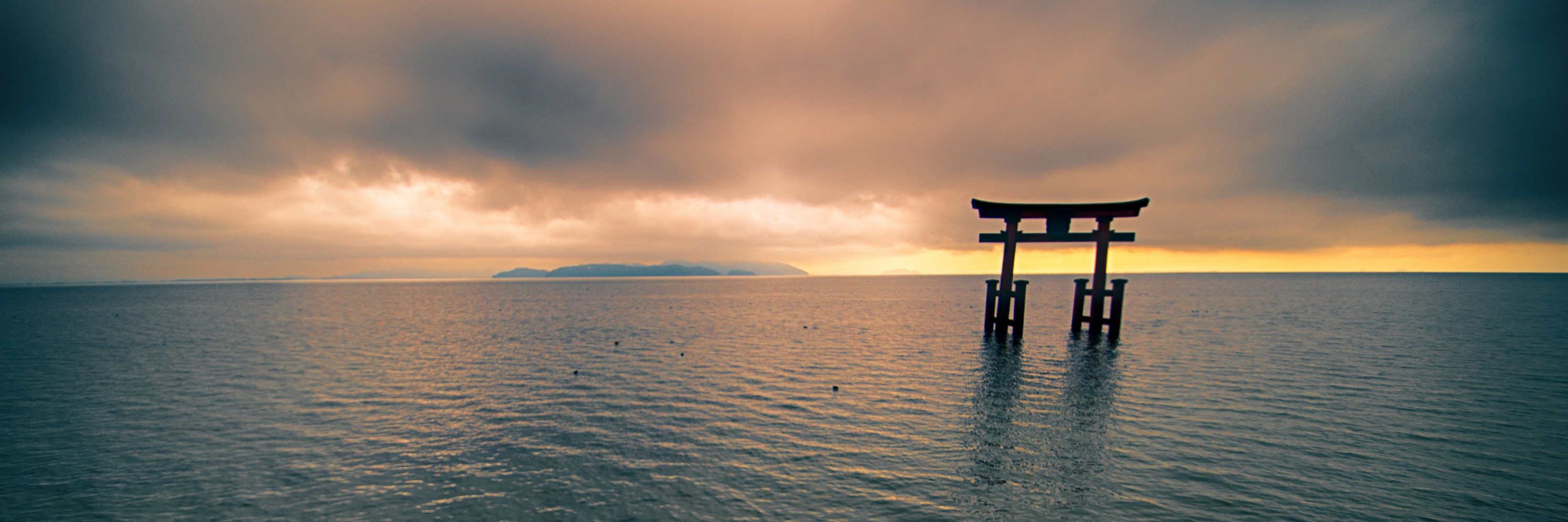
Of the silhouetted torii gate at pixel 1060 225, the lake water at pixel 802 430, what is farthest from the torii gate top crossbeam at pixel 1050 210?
the lake water at pixel 802 430

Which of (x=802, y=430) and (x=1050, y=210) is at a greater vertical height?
(x=1050, y=210)

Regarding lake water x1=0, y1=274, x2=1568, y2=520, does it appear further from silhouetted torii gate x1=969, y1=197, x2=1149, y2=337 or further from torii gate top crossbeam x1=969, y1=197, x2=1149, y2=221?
torii gate top crossbeam x1=969, y1=197, x2=1149, y2=221

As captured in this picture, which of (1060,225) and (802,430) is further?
(1060,225)

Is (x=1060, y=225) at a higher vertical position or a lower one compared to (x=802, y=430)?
higher

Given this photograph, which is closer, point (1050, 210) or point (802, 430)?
point (802, 430)

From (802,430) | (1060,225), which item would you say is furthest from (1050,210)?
(802,430)

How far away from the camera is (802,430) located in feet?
51.7

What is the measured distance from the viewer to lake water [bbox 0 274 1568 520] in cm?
1090

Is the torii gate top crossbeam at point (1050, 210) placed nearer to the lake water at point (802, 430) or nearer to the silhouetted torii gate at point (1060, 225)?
the silhouetted torii gate at point (1060, 225)

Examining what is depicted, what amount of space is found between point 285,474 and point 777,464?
1175 centimetres

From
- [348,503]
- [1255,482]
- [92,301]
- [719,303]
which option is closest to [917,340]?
[1255,482]

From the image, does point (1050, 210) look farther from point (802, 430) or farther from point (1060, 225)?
point (802, 430)

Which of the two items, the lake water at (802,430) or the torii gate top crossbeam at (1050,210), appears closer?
the lake water at (802,430)

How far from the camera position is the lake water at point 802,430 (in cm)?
1090
